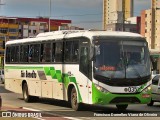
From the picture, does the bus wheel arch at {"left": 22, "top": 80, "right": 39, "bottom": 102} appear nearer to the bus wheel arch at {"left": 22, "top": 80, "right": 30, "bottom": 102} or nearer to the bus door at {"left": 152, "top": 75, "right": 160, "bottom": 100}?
the bus wheel arch at {"left": 22, "top": 80, "right": 30, "bottom": 102}

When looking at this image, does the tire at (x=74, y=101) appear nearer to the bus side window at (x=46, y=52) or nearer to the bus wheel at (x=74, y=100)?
the bus wheel at (x=74, y=100)

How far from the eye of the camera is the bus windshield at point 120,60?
16062 mm

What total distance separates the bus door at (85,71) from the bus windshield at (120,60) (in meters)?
0.46

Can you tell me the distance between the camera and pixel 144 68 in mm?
16469

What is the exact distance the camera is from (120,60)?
1625cm

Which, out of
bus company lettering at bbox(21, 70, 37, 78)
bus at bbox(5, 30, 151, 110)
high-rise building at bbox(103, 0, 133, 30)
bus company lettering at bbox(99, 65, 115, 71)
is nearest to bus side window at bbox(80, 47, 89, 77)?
bus at bbox(5, 30, 151, 110)

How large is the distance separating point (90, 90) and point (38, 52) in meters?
5.74

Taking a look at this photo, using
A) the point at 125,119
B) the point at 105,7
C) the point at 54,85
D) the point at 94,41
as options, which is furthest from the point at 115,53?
the point at 105,7

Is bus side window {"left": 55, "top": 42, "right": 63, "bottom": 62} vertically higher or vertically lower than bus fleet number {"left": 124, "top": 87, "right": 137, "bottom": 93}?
higher

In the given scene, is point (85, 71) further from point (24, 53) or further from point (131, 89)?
point (24, 53)

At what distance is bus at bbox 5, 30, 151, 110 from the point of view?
16000 mm

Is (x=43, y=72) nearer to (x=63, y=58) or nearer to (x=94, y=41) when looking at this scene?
(x=63, y=58)

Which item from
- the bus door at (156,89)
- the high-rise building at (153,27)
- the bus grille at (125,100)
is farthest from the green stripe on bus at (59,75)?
the high-rise building at (153,27)

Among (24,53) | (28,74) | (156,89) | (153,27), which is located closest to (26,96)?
(28,74)
